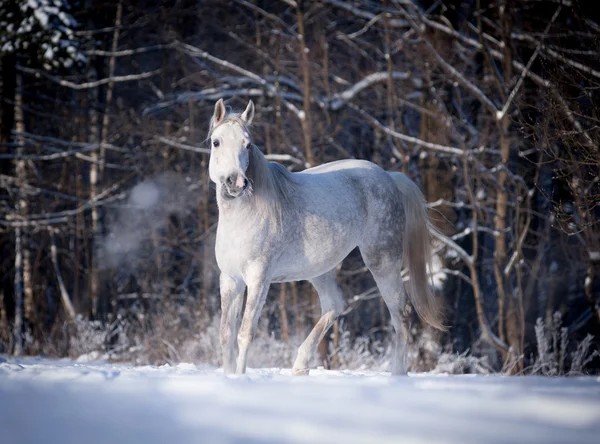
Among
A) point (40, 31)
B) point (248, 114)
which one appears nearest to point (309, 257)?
point (248, 114)

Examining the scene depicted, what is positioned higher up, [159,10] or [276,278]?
[159,10]

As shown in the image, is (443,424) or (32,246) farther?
(32,246)

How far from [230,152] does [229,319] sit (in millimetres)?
1328

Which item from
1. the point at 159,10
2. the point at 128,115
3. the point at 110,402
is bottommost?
the point at 110,402

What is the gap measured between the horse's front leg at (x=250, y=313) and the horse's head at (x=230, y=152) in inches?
26.0

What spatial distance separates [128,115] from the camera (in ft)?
50.4

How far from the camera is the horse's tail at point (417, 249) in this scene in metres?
5.81

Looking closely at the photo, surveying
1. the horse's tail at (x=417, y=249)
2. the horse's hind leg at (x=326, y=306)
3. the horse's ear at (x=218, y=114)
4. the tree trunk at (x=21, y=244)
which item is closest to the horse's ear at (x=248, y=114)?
the horse's ear at (x=218, y=114)

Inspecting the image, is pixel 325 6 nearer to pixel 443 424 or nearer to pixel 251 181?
pixel 251 181

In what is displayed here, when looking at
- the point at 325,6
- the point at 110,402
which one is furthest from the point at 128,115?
the point at 110,402

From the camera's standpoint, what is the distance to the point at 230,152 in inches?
168

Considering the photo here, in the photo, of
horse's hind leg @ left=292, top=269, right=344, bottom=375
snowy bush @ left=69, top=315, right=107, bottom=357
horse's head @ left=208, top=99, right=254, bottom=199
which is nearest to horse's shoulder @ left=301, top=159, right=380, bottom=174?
horse's hind leg @ left=292, top=269, right=344, bottom=375

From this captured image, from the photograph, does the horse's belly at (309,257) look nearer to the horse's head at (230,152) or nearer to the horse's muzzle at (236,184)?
the horse's head at (230,152)

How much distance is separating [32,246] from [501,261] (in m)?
12.6
